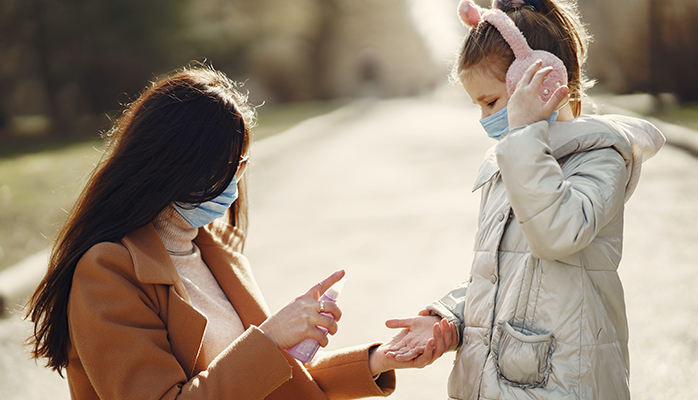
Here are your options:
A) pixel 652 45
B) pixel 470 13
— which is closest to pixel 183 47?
pixel 652 45

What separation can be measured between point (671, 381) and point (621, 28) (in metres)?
14.8

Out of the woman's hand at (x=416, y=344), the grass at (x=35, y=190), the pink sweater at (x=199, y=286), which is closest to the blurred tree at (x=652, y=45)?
the grass at (x=35, y=190)

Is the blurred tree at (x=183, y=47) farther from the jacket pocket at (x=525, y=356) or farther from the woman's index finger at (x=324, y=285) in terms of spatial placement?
the jacket pocket at (x=525, y=356)

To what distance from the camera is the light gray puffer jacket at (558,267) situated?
1.69m

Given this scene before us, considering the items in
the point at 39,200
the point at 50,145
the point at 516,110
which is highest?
the point at 50,145

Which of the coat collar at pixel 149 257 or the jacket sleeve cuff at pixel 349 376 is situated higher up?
the coat collar at pixel 149 257

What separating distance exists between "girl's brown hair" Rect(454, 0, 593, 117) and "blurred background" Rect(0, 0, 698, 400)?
1.15 feet

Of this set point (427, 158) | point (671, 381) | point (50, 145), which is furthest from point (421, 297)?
point (50, 145)

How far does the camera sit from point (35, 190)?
359 inches

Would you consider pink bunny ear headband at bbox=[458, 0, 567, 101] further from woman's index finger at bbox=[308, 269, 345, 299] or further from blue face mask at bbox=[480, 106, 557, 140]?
woman's index finger at bbox=[308, 269, 345, 299]

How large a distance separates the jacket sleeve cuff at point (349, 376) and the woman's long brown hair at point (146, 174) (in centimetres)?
82

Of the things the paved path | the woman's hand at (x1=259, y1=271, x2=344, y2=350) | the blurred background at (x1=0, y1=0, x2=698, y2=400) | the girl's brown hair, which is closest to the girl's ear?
the girl's brown hair

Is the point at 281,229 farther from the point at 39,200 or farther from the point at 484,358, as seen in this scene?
the point at 484,358

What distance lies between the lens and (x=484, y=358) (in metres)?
1.95
